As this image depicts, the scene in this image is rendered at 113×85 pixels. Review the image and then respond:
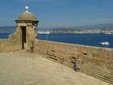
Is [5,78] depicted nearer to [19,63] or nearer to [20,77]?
[20,77]

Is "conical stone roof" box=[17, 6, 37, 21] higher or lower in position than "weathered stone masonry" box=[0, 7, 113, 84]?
higher

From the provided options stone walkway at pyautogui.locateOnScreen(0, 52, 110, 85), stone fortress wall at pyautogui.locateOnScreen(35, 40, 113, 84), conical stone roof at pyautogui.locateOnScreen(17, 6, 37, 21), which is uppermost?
conical stone roof at pyautogui.locateOnScreen(17, 6, 37, 21)

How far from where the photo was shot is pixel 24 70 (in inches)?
426

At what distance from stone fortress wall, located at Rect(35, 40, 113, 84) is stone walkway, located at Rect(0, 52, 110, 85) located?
0.23 metres

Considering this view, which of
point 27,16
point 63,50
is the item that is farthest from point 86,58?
point 27,16

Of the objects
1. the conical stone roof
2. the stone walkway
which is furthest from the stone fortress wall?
the conical stone roof

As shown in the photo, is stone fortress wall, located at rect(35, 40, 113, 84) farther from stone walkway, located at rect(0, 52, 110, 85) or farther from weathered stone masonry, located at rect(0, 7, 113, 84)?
stone walkway, located at rect(0, 52, 110, 85)

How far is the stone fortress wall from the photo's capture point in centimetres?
867

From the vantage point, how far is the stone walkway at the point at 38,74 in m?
8.82

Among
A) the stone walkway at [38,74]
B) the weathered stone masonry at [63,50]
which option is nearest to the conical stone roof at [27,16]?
the weathered stone masonry at [63,50]

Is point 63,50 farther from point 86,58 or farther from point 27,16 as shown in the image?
point 27,16

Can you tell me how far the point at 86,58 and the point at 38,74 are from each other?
6.55 ft

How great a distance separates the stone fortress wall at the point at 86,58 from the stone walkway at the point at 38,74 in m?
0.23

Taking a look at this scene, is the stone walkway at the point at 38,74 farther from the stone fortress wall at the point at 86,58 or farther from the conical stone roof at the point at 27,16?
the conical stone roof at the point at 27,16
